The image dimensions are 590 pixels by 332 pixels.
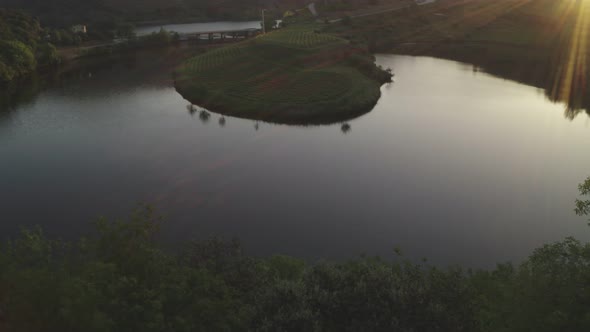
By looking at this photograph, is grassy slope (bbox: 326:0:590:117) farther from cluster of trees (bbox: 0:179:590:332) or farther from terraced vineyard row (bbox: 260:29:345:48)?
cluster of trees (bbox: 0:179:590:332)

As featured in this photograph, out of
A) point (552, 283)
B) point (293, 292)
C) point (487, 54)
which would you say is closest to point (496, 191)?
point (552, 283)

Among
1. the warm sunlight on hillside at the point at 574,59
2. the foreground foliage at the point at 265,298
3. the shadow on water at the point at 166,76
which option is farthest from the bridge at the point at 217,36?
the foreground foliage at the point at 265,298

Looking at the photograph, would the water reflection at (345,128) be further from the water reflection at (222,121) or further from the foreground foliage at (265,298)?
the foreground foliage at (265,298)

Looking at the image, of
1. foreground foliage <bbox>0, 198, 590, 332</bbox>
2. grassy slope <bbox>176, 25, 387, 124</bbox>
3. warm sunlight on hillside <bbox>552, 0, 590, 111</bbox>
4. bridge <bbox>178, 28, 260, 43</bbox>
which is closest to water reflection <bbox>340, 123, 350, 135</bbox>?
grassy slope <bbox>176, 25, 387, 124</bbox>

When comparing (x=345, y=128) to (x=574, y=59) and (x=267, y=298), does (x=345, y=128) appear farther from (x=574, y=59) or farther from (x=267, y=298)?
(x=574, y=59)

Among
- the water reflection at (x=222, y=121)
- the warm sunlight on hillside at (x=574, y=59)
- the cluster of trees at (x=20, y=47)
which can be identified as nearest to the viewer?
the water reflection at (x=222, y=121)

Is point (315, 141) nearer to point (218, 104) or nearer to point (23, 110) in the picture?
point (218, 104)
